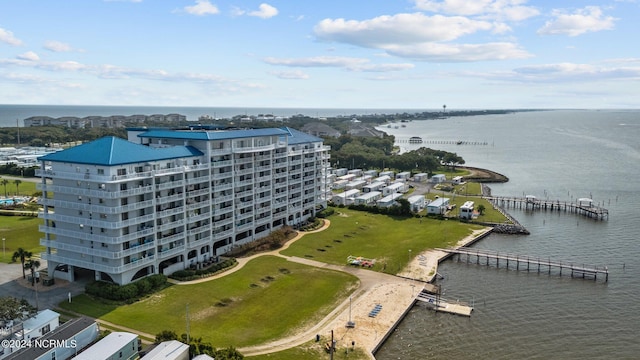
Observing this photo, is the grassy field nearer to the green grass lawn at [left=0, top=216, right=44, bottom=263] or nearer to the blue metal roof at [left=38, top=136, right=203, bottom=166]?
the green grass lawn at [left=0, top=216, right=44, bottom=263]

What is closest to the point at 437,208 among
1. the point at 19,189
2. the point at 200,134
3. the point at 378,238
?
the point at 378,238

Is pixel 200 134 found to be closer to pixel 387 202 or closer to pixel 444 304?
pixel 444 304

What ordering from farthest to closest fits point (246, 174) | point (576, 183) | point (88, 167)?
point (576, 183), point (246, 174), point (88, 167)

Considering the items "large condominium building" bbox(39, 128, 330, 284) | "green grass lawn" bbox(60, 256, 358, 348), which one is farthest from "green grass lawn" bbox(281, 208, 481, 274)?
"large condominium building" bbox(39, 128, 330, 284)

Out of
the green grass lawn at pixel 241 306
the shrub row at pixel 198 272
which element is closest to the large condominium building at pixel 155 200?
the shrub row at pixel 198 272

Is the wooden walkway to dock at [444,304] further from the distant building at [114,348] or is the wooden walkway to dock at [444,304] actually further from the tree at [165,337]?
the distant building at [114,348]

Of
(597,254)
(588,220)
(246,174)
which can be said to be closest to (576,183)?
(588,220)

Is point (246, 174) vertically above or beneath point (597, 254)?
above

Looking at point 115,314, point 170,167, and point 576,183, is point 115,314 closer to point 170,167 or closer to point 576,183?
point 170,167
